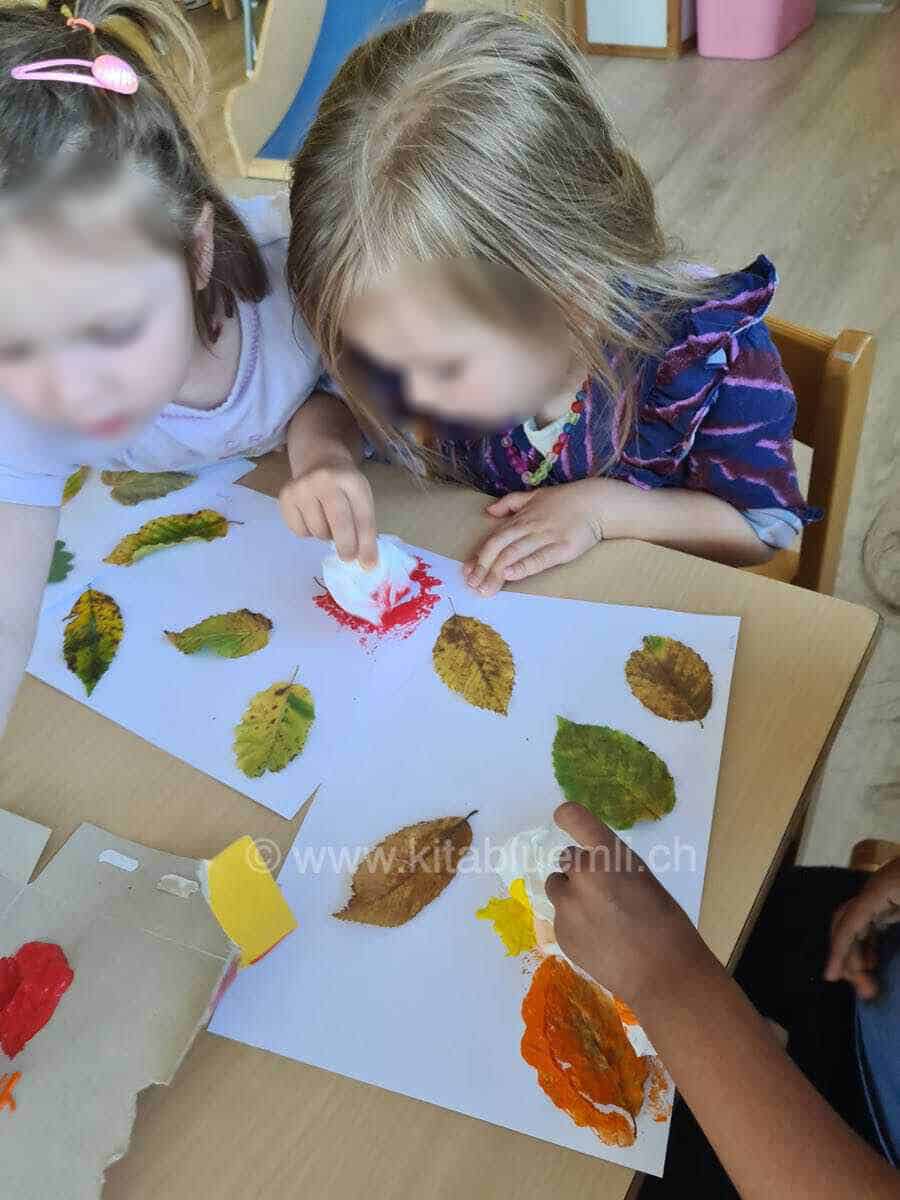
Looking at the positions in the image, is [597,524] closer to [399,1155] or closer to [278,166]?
[399,1155]

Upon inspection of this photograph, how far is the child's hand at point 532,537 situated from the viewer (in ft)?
2.21

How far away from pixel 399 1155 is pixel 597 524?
432 millimetres

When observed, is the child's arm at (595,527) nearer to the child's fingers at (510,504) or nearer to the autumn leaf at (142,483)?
the child's fingers at (510,504)

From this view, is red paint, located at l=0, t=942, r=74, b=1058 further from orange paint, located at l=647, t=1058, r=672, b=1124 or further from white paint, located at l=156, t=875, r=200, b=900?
orange paint, located at l=647, t=1058, r=672, b=1124

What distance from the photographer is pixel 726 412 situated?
0.76 meters

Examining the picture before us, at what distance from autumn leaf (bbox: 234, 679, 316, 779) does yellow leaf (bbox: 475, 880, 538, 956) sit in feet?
0.53

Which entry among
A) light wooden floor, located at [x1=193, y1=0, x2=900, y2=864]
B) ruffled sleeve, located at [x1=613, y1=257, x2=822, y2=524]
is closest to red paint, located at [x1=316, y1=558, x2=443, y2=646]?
ruffled sleeve, located at [x1=613, y1=257, x2=822, y2=524]

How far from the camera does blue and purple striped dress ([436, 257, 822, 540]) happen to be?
73cm

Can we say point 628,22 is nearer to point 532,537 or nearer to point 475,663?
point 532,537

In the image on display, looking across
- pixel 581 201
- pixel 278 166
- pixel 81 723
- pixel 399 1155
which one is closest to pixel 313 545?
pixel 81 723

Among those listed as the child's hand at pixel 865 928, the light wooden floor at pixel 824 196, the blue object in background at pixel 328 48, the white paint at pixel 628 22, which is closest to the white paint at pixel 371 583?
the child's hand at pixel 865 928

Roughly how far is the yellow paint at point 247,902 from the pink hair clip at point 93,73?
46 centimetres

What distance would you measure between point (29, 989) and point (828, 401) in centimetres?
67

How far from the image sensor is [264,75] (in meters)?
1.76
